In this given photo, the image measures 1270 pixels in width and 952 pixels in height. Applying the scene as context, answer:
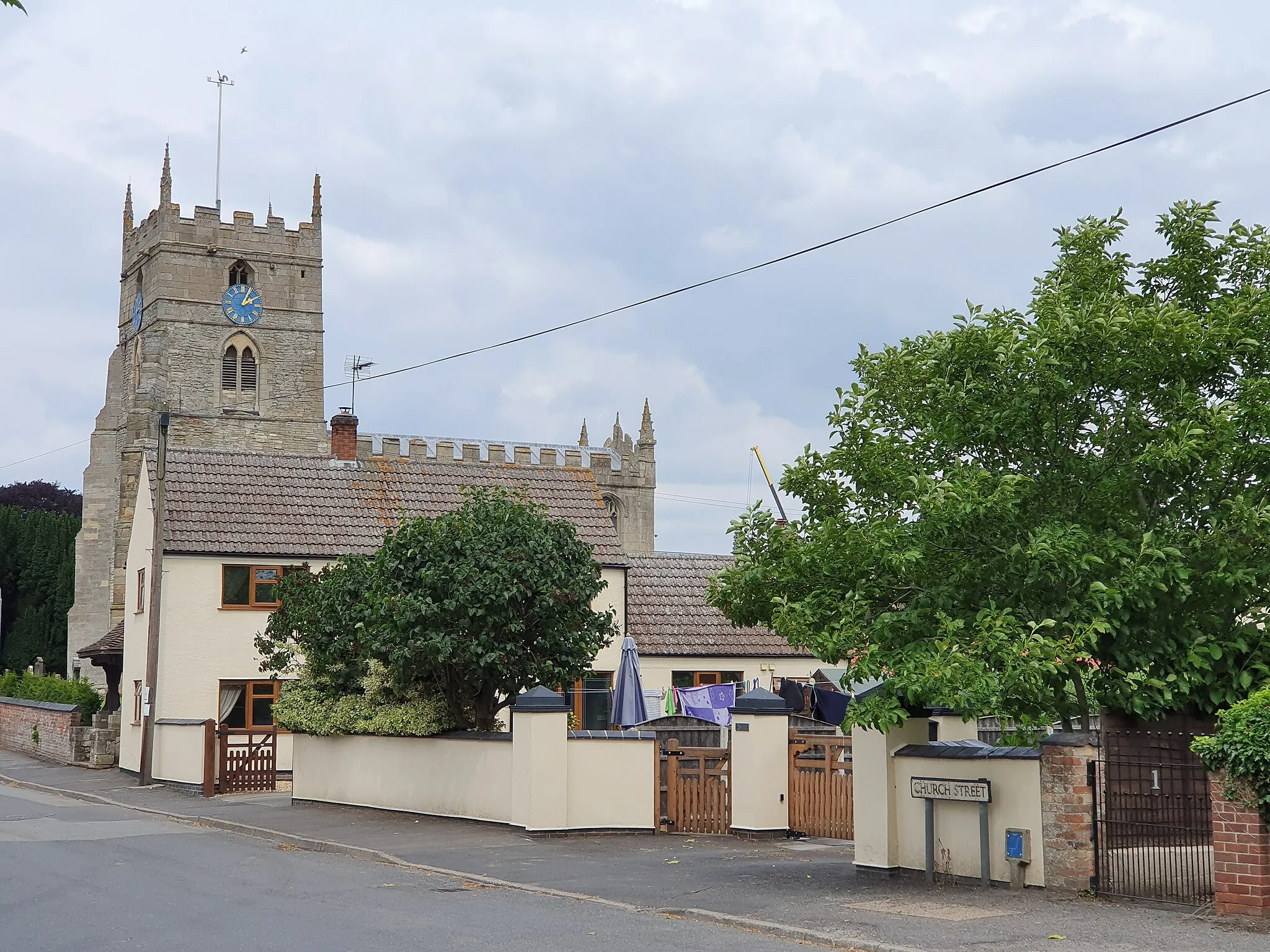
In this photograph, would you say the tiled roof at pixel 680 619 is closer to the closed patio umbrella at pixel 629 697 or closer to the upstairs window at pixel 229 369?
the closed patio umbrella at pixel 629 697

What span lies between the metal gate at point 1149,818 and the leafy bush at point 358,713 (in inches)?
441

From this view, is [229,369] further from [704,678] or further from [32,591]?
[704,678]

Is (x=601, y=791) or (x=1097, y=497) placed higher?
(x=1097, y=497)

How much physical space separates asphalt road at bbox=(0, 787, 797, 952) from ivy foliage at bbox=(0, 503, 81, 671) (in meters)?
58.3

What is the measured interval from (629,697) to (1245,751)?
15217 mm

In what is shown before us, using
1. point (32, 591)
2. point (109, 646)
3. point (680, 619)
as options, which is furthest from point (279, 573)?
point (32, 591)

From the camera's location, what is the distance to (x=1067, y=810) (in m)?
13.1

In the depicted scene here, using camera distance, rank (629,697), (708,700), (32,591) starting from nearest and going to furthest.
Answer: (629,697) → (708,700) → (32,591)

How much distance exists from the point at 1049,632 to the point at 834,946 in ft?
12.2

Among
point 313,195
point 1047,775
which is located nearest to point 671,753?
point 1047,775

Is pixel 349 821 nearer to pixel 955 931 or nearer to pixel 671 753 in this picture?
pixel 671 753

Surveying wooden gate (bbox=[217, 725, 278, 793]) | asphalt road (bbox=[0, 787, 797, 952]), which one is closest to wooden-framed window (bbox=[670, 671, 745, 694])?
wooden gate (bbox=[217, 725, 278, 793])

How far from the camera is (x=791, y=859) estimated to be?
17344mm

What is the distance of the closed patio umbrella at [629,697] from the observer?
2547 centimetres
